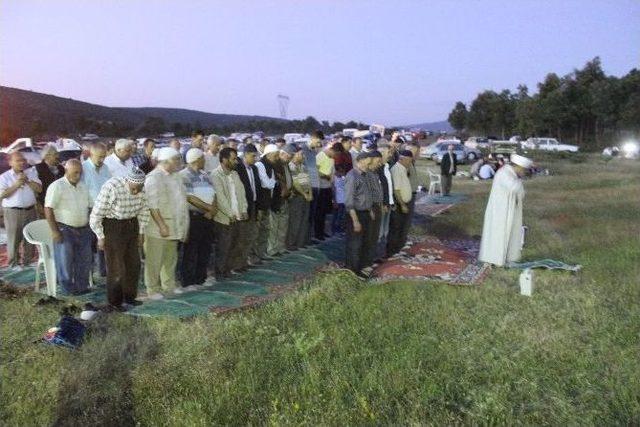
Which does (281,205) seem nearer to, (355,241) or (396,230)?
(355,241)

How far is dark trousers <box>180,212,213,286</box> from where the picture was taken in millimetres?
7070

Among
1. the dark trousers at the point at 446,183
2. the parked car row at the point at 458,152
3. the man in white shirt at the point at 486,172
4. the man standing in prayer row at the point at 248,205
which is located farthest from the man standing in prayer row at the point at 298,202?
the parked car row at the point at 458,152

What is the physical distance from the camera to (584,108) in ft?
145

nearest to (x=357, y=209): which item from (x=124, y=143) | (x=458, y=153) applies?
(x=124, y=143)

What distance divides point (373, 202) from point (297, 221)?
1822 millimetres

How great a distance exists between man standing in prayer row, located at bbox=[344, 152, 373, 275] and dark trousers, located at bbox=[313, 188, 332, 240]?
231 centimetres

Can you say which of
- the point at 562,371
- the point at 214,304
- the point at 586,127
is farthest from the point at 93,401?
the point at 586,127

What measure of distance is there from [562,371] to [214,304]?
11.2ft

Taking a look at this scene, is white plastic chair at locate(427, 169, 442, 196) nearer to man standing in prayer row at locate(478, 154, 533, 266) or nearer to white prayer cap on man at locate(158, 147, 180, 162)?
man standing in prayer row at locate(478, 154, 533, 266)

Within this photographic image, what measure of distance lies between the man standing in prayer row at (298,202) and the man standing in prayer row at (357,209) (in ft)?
5.21

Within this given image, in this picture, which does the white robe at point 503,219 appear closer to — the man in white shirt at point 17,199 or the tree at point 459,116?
the man in white shirt at point 17,199

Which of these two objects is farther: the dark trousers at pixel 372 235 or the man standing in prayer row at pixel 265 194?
the man standing in prayer row at pixel 265 194

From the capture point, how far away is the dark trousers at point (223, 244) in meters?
7.47

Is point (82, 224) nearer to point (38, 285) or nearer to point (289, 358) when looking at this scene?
point (38, 285)
